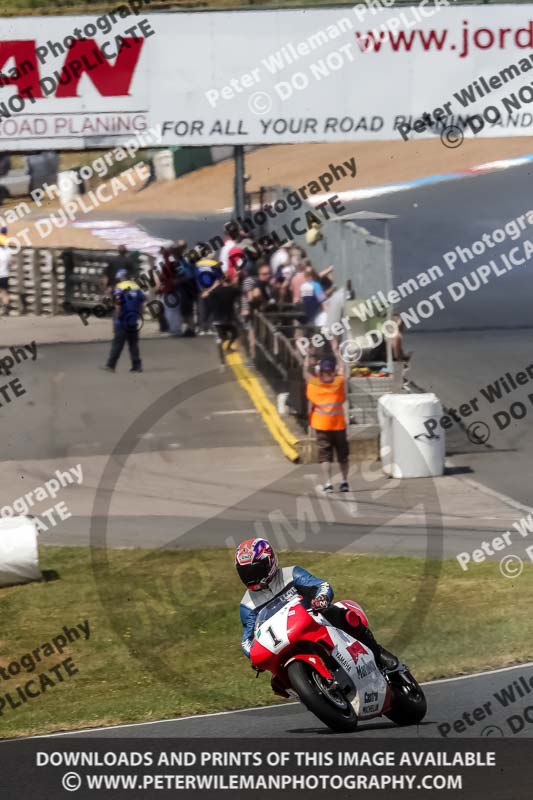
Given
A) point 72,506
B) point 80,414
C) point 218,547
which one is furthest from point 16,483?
point 218,547

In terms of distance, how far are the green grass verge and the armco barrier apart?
1444cm

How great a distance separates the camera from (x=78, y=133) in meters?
23.7

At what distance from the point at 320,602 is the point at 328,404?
8.96 meters

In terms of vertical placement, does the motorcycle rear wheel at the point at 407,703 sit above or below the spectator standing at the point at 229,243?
above

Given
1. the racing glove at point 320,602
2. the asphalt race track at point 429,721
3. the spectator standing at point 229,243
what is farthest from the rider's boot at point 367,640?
the spectator standing at point 229,243

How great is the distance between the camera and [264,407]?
21.9 m

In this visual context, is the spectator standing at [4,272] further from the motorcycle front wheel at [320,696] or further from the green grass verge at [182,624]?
the motorcycle front wheel at [320,696]

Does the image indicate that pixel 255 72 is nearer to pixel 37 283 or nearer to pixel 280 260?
pixel 280 260

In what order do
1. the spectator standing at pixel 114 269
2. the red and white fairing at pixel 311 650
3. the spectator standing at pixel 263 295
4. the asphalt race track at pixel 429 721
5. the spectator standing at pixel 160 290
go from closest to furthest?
the red and white fairing at pixel 311 650 < the asphalt race track at pixel 429 721 < the spectator standing at pixel 263 295 < the spectator standing at pixel 160 290 < the spectator standing at pixel 114 269

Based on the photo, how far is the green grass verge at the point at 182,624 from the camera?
11266 millimetres

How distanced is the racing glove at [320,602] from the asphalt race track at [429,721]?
1047 millimetres

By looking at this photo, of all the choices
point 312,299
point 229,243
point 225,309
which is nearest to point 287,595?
point 312,299

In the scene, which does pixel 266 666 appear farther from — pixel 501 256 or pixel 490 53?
pixel 501 256

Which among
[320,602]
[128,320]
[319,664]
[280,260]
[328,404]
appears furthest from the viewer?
[280,260]
